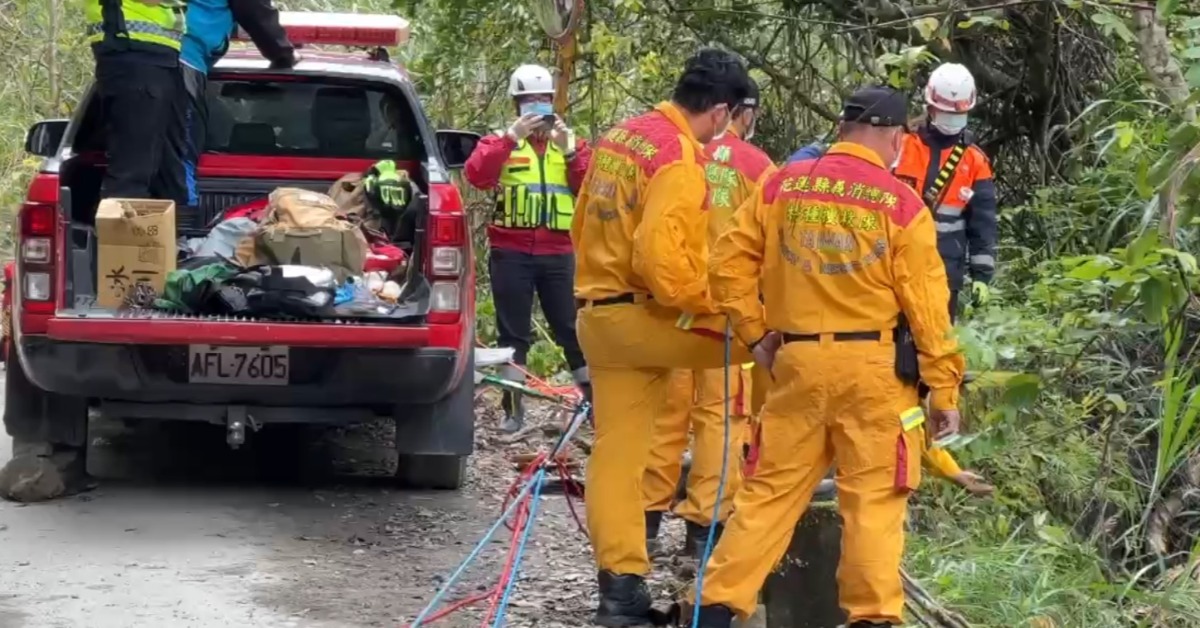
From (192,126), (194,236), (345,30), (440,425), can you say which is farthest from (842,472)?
(345,30)

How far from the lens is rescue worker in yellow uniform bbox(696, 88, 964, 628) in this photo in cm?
491

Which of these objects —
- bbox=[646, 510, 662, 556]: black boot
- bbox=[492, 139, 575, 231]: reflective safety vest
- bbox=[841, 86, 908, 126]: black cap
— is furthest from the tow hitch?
bbox=[841, 86, 908, 126]: black cap

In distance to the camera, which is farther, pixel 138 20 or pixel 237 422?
pixel 138 20

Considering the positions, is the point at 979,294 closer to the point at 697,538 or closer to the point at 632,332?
the point at 697,538

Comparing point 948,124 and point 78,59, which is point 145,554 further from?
point 78,59

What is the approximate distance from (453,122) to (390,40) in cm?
488

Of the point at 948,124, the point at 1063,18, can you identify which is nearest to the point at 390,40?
the point at 948,124

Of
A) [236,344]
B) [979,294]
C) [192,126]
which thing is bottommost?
[236,344]

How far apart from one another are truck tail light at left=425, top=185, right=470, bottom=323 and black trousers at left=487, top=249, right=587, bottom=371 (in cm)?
167

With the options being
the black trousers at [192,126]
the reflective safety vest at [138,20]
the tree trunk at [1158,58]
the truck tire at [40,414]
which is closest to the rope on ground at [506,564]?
the truck tire at [40,414]

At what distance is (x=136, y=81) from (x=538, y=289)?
244 cm

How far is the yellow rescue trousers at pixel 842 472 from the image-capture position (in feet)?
16.1

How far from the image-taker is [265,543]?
6.49 m

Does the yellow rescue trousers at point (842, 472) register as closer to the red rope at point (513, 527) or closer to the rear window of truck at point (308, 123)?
the red rope at point (513, 527)
